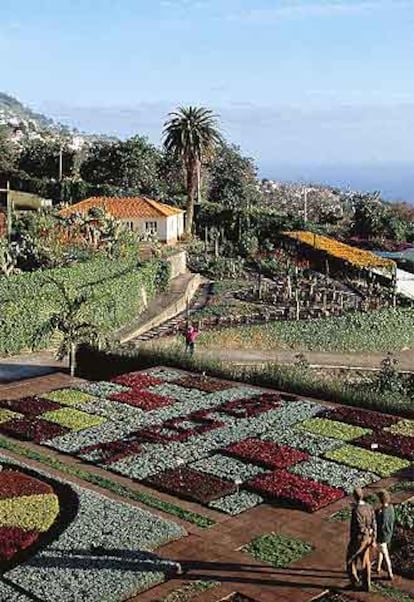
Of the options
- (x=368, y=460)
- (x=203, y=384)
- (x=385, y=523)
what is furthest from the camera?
(x=203, y=384)

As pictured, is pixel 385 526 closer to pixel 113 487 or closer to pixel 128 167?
pixel 113 487

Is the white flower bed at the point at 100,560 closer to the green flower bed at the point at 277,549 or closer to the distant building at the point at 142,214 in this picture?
the green flower bed at the point at 277,549

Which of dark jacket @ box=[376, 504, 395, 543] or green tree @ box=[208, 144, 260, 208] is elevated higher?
green tree @ box=[208, 144, 260, 208]

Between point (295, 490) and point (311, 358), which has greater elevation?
point (295, 490)

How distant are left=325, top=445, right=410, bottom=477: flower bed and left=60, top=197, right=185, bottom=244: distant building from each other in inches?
1219

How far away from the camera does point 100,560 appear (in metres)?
13.2

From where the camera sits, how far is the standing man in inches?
498

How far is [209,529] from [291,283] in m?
25.5

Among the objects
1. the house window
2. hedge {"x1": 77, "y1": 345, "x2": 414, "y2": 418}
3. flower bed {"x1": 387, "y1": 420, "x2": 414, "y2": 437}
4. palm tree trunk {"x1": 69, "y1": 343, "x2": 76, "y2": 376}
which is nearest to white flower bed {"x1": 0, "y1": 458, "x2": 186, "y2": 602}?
flower bed {"x1": 387, "y1": 420, "x2": 414, "y2": 437}

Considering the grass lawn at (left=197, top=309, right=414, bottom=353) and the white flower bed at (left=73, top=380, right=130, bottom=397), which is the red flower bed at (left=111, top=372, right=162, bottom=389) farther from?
the grass lawn at (left=197, top=309, right=414, bottom=353)

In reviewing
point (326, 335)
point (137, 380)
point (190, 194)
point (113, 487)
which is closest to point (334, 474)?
point (113, 487)

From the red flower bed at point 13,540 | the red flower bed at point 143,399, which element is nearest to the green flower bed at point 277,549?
the red flower bed at point 13,540

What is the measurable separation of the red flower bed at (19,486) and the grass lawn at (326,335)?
14.3 meters

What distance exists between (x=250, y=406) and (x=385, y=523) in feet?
28.3
